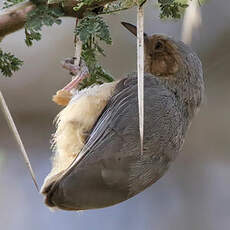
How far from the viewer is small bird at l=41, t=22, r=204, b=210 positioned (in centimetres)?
285

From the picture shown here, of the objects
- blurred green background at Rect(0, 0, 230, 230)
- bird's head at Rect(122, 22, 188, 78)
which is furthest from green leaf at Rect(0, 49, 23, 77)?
blurred green background at Rect(0, 0, 230, 230)

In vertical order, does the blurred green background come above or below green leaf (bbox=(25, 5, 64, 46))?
below

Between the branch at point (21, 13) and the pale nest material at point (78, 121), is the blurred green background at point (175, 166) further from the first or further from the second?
the branch at point (21, 13)

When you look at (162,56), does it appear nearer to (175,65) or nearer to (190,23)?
(175,65)

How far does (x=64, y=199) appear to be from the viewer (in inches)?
109

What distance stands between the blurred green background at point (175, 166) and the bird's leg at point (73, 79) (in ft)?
5.69

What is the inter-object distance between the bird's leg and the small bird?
0.19ft

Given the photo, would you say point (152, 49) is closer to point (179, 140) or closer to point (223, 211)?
point (179, 140)

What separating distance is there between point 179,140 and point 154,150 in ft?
0.84

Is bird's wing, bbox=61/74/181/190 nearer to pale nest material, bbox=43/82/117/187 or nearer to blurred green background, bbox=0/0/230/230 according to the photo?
pale nest material, bbox=43/82/117/187

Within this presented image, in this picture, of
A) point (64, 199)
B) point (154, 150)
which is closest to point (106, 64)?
point (154, 150)

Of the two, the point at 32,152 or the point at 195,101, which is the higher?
the point at 195,101

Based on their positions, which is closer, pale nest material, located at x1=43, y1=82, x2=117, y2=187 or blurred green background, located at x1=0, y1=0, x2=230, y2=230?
pale nest material, located at x1=43, y1=82, x2=117, y2=187

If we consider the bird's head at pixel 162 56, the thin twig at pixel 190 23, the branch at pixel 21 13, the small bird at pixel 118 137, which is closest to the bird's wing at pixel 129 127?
the small bird at pixel 118 137
